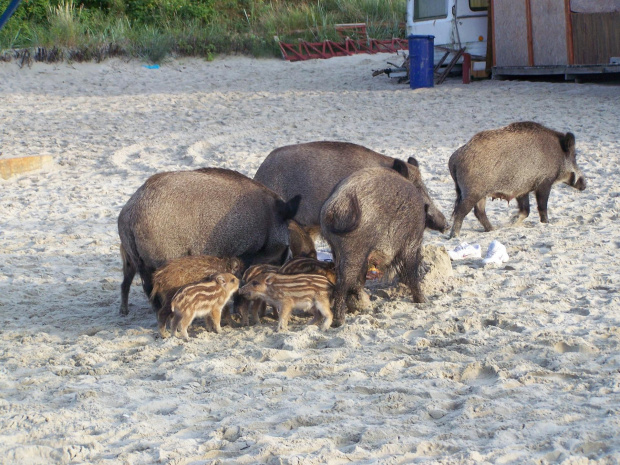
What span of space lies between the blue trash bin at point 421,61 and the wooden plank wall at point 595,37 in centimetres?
303

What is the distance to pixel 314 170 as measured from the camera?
723 centimetres

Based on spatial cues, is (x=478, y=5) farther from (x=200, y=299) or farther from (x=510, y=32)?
(x=200, y=299)

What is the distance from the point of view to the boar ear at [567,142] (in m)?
9.04

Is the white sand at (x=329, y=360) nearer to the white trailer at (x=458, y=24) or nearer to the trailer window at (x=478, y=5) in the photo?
the white trailer at (x=458, y=24)

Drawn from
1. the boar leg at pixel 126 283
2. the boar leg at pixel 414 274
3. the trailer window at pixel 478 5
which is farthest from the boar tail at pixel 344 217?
the trailer window at pixel 478 5

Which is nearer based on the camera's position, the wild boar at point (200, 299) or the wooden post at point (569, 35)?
the wild boar at point (200, 299)

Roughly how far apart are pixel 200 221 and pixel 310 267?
90 cm

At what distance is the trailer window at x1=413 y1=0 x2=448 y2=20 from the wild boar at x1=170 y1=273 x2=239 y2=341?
1481cm

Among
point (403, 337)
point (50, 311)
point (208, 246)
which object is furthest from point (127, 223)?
point (403, 337)

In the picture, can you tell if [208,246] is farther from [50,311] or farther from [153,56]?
[153,56]

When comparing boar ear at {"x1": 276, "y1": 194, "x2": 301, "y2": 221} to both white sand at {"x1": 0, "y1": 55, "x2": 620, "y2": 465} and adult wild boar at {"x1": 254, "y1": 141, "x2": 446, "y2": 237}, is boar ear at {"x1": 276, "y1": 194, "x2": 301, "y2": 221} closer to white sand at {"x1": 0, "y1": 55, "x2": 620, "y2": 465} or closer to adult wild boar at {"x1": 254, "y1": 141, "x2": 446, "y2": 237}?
adult wild boar at {"x1": 254, "y1": 141, "x2": 446, "y2": 237}

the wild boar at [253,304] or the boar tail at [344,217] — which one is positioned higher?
the boar tail at [344,217]

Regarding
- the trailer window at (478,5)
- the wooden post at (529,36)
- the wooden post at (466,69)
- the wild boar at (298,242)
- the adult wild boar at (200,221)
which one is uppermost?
the trailer window at (478,5)

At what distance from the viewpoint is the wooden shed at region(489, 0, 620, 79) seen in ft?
52.6
